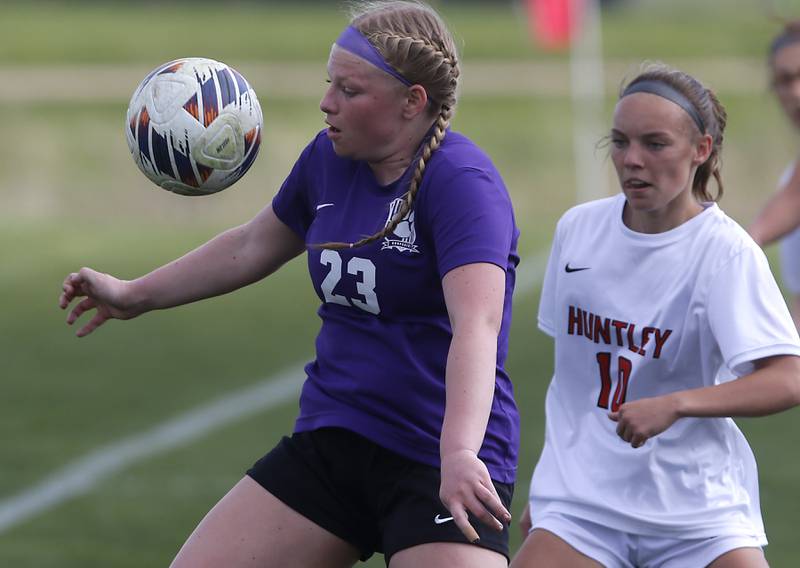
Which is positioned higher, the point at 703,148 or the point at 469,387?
the point at 703,148

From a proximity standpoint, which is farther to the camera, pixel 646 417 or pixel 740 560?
pixel 740 560

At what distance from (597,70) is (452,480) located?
1092 inches

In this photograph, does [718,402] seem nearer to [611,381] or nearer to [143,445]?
[611,381]

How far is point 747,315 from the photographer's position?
4.09 meters

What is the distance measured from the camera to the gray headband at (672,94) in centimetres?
436

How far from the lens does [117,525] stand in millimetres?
6949

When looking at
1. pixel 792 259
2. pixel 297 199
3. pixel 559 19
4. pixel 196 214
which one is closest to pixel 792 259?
pixel 792 259

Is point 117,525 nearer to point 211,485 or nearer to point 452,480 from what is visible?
point 211,485

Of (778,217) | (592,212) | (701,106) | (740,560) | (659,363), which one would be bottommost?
(740,560)

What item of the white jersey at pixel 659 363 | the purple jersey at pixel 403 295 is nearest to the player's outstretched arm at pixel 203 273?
the purple jersey at pixel 403 295

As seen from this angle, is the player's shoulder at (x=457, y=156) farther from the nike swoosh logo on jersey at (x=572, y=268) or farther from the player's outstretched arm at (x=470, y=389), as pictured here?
the nike swoosh logo on jersey at (x=572, y=268)

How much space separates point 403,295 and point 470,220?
29 cm

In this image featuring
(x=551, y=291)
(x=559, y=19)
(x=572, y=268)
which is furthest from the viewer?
(x=559, y=19)

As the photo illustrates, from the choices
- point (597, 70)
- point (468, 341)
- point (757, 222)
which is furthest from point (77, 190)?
point (468, 341)
